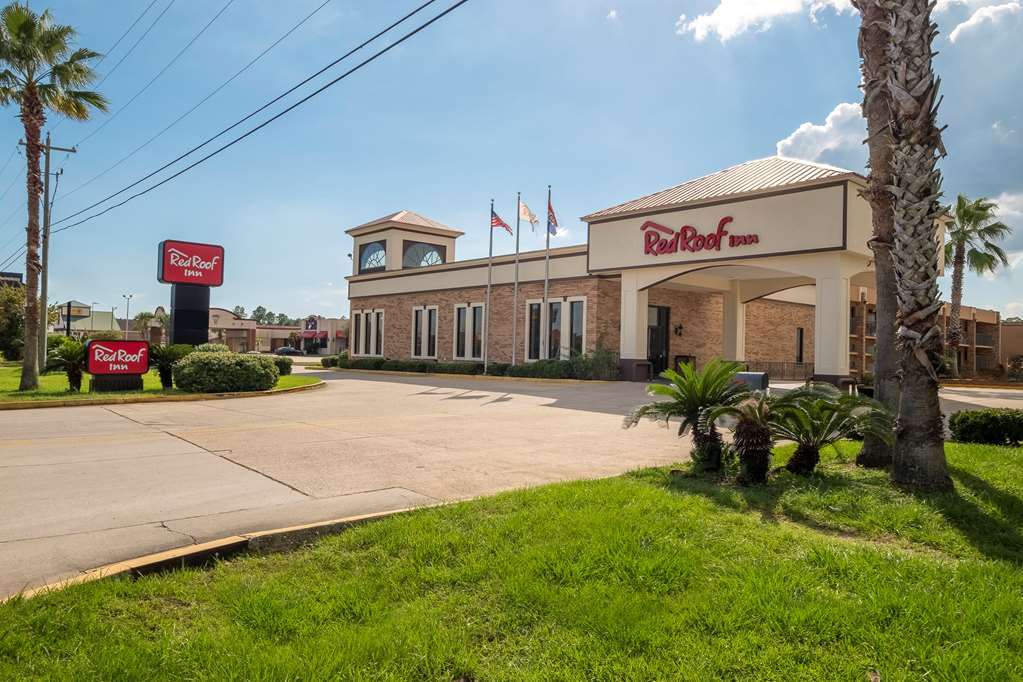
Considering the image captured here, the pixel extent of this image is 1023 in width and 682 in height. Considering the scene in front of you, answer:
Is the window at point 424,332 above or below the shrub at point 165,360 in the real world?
above

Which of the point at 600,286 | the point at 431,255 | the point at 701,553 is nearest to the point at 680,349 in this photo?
the point at 600,286

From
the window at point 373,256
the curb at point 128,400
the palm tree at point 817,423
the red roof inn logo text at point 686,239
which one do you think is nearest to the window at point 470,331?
the window at point 373,256

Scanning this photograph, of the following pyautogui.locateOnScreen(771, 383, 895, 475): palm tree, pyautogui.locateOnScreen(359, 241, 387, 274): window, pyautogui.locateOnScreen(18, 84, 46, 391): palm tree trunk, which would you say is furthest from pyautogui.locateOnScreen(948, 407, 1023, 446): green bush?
pyautogui.locateOnScreen(359, 241, 387, 274): window

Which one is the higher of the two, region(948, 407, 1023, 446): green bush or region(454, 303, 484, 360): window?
region(454, 303, 484, 360): window

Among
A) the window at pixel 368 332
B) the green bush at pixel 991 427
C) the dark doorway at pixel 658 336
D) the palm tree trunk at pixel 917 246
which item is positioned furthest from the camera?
the window at pixel 368 332

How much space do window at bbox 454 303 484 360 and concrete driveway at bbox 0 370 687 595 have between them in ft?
57.5

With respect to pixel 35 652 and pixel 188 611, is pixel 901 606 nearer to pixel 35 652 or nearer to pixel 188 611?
pixel 188 611

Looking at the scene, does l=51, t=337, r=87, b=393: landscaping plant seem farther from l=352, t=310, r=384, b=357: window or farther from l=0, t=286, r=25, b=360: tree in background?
l=0, t=286, r=25, b=360: tree in background

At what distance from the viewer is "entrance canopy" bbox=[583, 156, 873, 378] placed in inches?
811

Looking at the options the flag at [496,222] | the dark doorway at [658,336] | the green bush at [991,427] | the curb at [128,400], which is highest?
the flag at [496,222]

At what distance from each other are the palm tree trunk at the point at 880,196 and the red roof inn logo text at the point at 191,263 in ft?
87.7

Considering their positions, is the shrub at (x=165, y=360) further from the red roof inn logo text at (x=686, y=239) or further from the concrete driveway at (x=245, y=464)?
the red roof inn logo text at (x=686, y=239)

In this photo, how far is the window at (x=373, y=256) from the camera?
42.3 metres

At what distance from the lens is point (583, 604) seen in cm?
379
